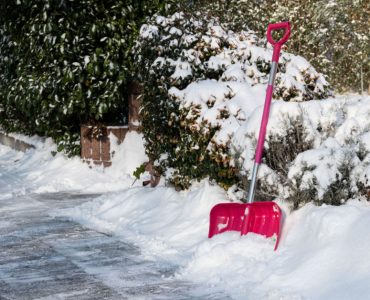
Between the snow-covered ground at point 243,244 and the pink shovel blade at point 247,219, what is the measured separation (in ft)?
0.29

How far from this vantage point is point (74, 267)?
553cm

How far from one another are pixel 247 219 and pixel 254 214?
70mm

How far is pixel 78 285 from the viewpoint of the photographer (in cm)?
498

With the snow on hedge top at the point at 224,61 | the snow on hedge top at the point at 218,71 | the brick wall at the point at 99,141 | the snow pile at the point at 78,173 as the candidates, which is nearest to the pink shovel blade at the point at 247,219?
the snow on hedge top at the point at 218,71

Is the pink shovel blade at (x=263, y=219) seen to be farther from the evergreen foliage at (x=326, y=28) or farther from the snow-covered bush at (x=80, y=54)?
the evergreen foliage at (x=326, y=28)

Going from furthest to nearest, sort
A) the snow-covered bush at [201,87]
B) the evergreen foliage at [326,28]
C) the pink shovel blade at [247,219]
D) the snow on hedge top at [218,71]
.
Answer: the evergreen foliage at [326,28], the snow on hedge top at [218,71], the snow-covered bush at [201,87], the pink shovel blade at [247,219]

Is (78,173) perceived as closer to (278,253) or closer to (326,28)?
(278,253)

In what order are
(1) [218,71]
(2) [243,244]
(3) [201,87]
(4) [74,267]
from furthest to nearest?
1. (1) [218,71]
2. (3) [201,87]
3. (4) [74,267]
4. (2) [243,244]

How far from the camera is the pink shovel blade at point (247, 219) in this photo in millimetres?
5316

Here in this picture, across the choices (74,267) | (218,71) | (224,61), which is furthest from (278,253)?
(224,61)

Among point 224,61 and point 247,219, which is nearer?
point 247,219

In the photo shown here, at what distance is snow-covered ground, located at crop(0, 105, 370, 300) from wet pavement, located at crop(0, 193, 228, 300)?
18 cm

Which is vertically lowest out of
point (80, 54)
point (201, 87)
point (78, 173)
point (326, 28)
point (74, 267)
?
point (74, 267)

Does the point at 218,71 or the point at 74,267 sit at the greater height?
the point at 218,71
